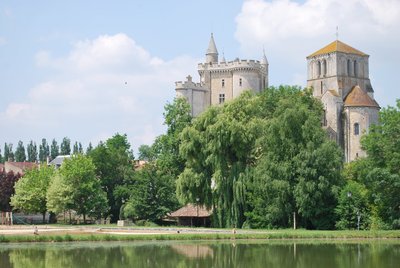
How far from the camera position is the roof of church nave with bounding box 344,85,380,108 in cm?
8635

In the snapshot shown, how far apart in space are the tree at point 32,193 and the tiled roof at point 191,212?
56.3 ft

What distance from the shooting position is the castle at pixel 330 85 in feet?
282

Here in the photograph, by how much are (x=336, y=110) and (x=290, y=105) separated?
31073mm

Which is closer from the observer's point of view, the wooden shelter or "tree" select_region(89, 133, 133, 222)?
the wooden shelter

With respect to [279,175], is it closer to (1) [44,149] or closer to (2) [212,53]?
(2) [212,53]

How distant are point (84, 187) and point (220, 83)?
35239mm

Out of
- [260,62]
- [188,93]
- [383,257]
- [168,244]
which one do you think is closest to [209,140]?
→ [168,244]

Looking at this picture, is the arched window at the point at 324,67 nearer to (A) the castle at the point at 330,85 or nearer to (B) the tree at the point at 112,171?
(A) the castle at the point at 330,85

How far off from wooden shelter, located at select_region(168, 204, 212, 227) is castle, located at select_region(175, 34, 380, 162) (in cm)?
2682

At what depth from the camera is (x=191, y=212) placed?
209 ft

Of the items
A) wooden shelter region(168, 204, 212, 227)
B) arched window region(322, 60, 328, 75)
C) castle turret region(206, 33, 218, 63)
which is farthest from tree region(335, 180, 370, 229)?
castle turret region(206, 33, 218, 63)

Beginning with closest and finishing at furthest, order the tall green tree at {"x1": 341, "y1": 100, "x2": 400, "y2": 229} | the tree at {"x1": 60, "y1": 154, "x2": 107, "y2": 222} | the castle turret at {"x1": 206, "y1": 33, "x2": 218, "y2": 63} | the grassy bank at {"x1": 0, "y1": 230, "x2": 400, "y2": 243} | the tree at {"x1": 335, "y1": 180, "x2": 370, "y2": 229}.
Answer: the grassy bank at {"x1": 0, "y1": 230, "x2": 400, "y2": 243} < the tall green tree at {"x1": 341, "y1": 100, "x2": 400, "y2": 229} < the tree at {"x1": 335, "y1": 180, "x2": 370, "y2": 229} < the tree at {"x1": 60, "y1": 154, "x2": 107, "y2": 222} < the castle turret at {"x1": 206, "y1": 33, "x2": 218, "y2": 63}

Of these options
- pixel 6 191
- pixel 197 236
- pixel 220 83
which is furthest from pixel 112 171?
pixel 197 236

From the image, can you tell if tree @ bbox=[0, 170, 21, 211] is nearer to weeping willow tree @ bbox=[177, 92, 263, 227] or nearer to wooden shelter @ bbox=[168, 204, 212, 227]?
wooden shelter @ bbox=[168, 204, 212, 227]
